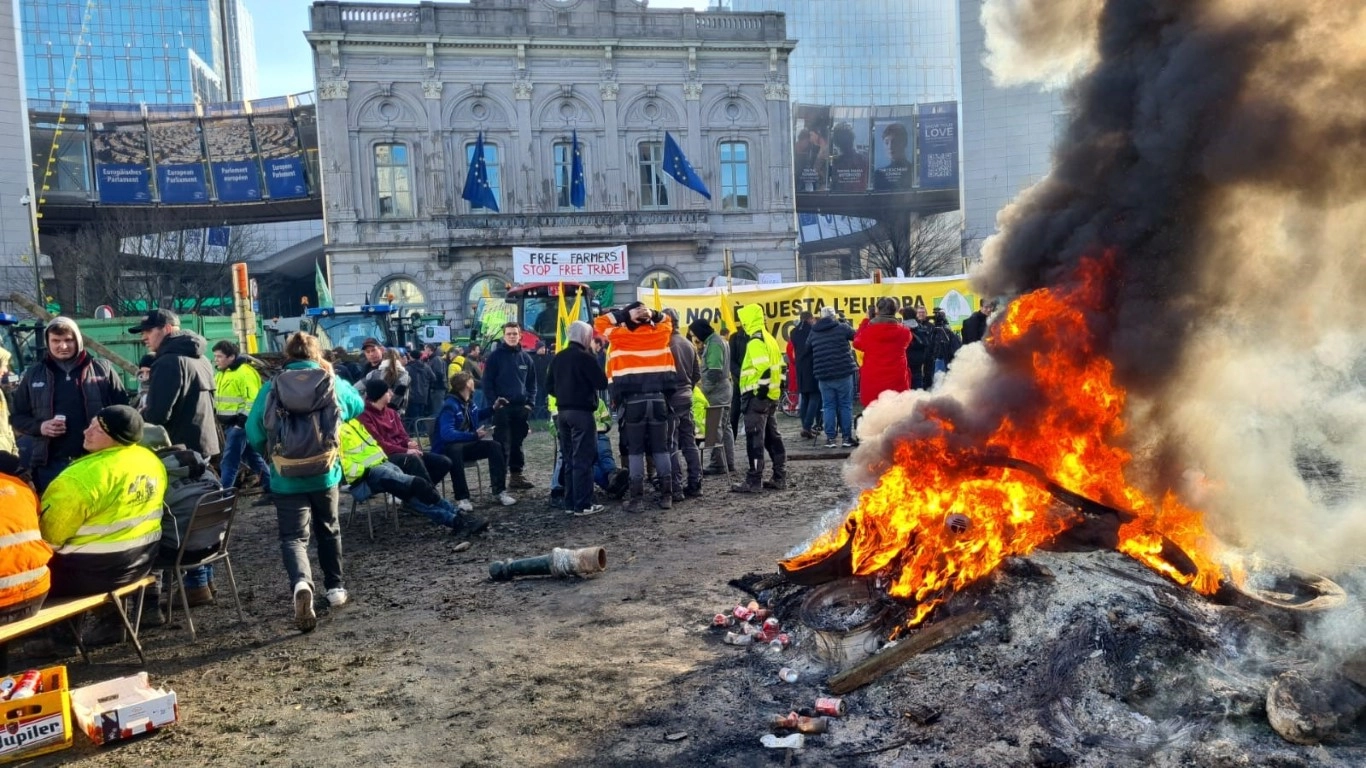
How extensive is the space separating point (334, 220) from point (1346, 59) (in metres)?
32.4

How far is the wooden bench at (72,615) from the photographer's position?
4625 millimetres

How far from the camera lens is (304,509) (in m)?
6.32

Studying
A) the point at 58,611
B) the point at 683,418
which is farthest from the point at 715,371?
the point at 58,611

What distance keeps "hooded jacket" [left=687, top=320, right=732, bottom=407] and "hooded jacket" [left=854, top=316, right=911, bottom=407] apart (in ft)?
8.51

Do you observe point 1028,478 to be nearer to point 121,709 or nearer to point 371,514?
point 121,709

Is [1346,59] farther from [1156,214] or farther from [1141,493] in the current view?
[1141,493]

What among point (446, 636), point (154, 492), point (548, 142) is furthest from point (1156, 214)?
point (548, 142)

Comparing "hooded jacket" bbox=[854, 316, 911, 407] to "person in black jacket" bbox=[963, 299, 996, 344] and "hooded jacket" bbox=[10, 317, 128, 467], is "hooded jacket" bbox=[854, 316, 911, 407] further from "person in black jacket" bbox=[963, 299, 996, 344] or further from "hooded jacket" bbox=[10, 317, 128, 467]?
"hooded jacket" bbox=[10, 317, 128, 467]

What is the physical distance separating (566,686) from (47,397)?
4.79 meters

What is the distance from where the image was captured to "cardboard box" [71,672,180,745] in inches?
170

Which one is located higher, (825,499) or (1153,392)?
(1153,392)

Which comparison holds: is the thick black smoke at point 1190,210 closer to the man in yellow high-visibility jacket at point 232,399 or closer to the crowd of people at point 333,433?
the crowd of people at point 333,433

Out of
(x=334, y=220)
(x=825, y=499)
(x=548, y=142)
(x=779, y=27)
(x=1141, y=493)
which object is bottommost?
(x=825, y=499)

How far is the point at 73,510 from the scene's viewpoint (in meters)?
5.04
